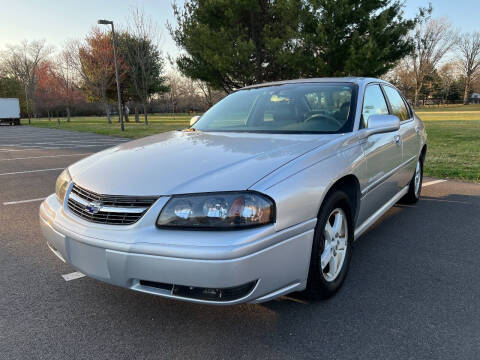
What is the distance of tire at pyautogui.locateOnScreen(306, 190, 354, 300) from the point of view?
2.22 meters

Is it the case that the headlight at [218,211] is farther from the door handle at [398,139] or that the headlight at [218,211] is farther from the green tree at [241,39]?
the green tree at [241,39]

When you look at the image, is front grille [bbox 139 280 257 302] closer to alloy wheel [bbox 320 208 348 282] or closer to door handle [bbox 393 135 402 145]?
alloy wheel [bbox 320 208 348 282]

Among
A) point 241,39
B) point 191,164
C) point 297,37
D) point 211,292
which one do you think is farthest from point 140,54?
point 211,292

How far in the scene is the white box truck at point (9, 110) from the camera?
4134 cm

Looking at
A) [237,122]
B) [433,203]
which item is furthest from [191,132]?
[433,203]

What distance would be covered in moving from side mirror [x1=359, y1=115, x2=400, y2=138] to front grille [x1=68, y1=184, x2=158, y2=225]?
1.78m

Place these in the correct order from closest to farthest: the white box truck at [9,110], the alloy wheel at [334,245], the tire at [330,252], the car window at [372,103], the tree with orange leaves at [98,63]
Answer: the tire at [330,252], the alloy wheel at [334,245], the car window at [372,103], the tree with orange leaves at [98,63], the white box truck at [9,110]

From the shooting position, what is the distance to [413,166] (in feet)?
14.3

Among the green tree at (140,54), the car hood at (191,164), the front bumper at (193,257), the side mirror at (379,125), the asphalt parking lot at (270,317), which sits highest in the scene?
the green tree at (140,54)

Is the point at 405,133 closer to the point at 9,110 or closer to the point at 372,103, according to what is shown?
the point at 372,103

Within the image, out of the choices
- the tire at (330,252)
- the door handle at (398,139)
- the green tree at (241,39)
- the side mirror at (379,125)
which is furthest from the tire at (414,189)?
the green tree at (241,39)

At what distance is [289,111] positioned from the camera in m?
3.26

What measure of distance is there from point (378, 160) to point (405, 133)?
1097 mm

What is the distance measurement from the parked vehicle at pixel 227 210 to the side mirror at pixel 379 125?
0.01m
